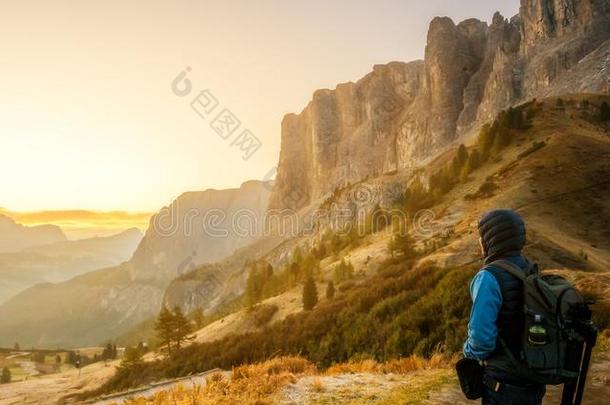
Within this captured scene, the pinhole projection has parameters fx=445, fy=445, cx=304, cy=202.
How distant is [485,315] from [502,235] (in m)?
0.84

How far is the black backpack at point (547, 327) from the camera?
13.0 ft

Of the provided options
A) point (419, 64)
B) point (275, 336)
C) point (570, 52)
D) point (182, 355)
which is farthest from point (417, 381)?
point (419, 64)

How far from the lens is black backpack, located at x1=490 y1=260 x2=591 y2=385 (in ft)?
13.0

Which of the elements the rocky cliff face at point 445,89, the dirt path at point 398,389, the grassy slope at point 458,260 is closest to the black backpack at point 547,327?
the dirt path at point 398,389

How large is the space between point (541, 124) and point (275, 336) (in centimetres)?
4858

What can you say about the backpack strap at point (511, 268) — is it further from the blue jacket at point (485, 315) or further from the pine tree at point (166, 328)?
the pine tree at point (166, 328)

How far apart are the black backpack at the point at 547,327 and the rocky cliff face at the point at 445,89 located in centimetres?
8873

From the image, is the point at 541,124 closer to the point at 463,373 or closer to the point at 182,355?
the point at 182,355

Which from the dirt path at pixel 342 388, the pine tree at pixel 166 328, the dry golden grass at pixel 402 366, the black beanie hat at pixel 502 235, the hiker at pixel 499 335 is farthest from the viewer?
the pine tree at pixel 166 328

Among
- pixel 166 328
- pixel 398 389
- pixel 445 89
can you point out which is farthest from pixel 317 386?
pixel 445 89

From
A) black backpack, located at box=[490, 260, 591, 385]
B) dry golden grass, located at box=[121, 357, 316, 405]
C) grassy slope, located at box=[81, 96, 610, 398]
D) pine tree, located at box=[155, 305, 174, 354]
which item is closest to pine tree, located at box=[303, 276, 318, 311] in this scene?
grassy slope, located at box=[81, 96, 610, 398]

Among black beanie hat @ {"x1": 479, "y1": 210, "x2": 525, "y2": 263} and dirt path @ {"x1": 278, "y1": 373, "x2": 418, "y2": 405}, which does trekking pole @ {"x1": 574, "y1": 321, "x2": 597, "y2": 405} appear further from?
dirt path @ {"x1": 278, "y1": 373, "x2": 418, "y2": 405}

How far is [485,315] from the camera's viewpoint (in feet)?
13.4

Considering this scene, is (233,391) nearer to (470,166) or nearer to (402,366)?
(402,366)
